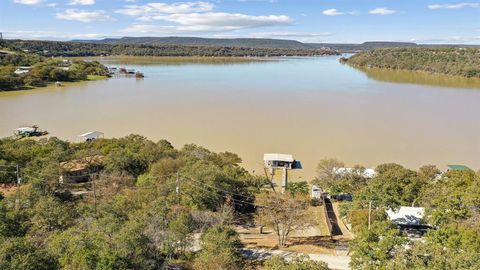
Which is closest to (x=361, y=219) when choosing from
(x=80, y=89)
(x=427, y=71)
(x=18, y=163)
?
(x=18, y=163)

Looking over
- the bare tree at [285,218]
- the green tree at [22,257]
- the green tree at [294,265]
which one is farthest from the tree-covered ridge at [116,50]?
the green tree at [294,265]

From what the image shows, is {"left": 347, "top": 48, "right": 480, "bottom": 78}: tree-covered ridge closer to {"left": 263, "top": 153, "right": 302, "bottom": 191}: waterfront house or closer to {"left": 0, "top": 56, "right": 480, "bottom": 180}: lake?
{"left": 0, "top": 56, "right": 480, "bottom": 180}: lake

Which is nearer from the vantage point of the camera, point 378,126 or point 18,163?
point 18,163

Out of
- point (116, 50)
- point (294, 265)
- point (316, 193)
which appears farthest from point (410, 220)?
point (116, 50)

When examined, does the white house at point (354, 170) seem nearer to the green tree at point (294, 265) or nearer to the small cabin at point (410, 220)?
the small cabin at point (410, 220)

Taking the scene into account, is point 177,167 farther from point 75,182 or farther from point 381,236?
point 381,236
